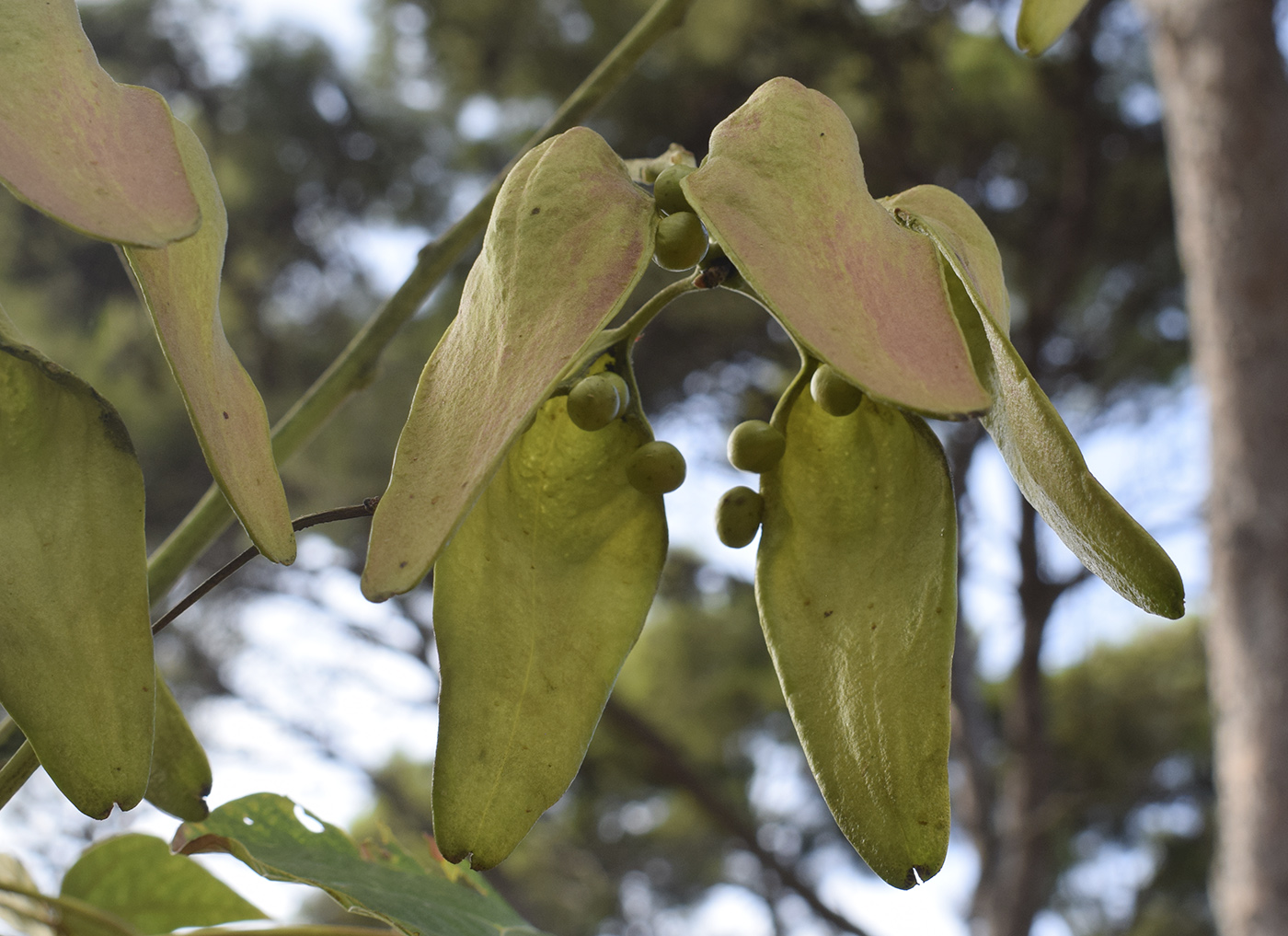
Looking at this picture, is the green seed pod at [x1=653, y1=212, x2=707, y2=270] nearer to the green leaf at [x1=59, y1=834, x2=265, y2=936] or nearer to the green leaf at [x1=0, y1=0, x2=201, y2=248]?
the green leaf at [x1=0, y1=0, x2=201, y2=248]

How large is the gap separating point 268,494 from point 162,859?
239 millimetres

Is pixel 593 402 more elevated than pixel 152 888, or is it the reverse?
pixel 593 402

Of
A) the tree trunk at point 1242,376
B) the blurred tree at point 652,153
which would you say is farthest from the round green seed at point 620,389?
the blurred tree at point 652,153

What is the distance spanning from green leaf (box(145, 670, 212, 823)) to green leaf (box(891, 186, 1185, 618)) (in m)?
0.20

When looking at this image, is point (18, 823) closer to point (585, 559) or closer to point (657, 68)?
point (657, 68)

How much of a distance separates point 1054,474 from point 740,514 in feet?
0.30

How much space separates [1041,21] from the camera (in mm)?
293

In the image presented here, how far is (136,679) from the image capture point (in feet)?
0.66

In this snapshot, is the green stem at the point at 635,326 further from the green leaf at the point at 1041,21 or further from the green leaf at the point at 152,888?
the green leaf at the point at 152,888

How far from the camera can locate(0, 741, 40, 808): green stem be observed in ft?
0.70

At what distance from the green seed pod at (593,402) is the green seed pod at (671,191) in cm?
4

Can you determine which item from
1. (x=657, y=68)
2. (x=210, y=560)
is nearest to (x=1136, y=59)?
(x=657, y=68)

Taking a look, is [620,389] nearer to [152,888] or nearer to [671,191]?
[671,191]

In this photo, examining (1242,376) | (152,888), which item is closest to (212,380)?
(152,888)
